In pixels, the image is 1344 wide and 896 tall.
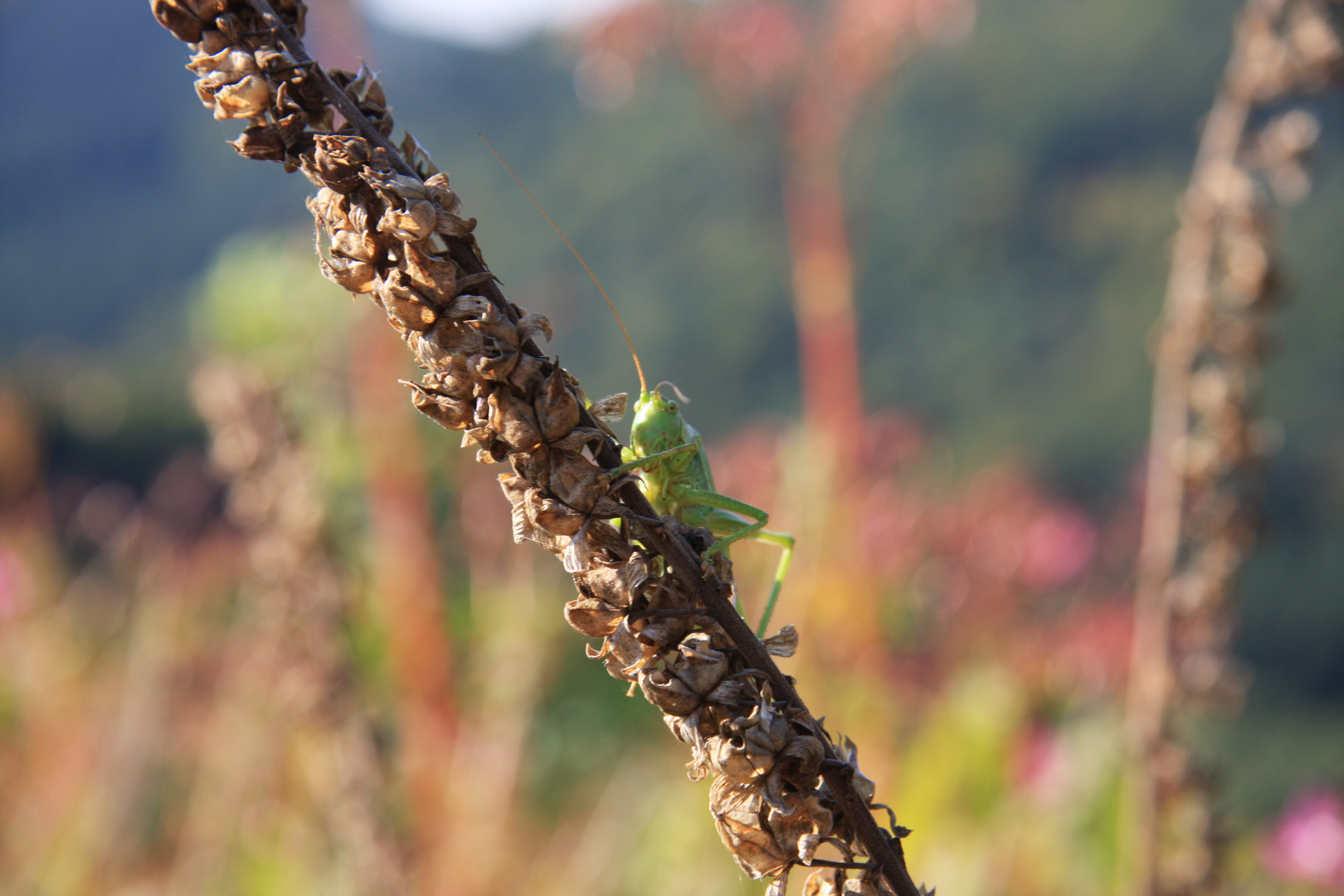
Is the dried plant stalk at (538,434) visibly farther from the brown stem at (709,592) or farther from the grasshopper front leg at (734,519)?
the grasshopper front leg at (734,519)

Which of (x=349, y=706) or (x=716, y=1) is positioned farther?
(x=716, y=1)

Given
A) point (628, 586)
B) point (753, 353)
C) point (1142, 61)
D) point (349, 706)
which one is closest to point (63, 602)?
point (349, 706)

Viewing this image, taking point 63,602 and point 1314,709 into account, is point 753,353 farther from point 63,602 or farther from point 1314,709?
point 63,602

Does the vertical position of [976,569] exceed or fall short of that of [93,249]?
it falls short

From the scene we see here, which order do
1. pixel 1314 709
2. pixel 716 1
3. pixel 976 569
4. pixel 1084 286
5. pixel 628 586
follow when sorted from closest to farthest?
pixel 628 586 → pixel 976 569 → pixel 716 1 → pixel 1314 709 → pixel 1084 286

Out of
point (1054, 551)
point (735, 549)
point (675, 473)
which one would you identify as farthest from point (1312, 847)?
point (675, 473)

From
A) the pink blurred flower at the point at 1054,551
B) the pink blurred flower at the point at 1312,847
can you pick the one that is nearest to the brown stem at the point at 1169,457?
the pink blurred flower at the point at 1312,847
